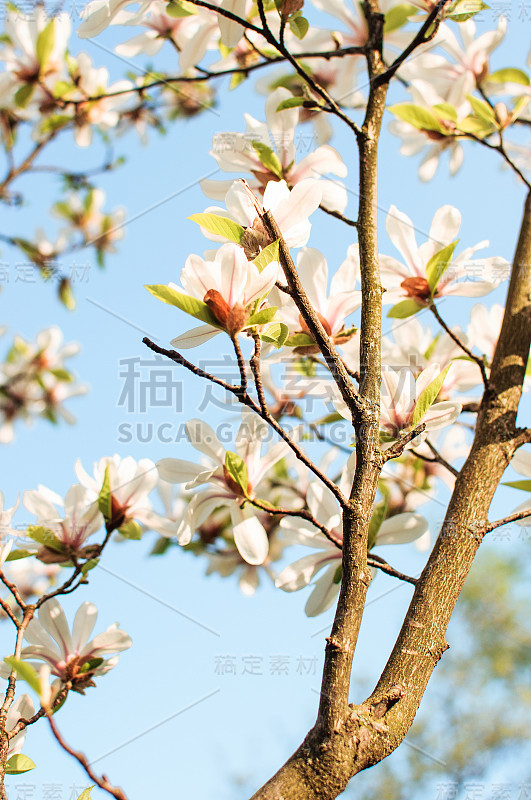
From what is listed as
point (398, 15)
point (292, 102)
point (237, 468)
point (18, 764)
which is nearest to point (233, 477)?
point (237, 468)

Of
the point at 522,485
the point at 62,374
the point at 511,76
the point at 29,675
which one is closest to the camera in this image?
the point at 29,675

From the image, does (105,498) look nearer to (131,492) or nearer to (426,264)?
(131,492)

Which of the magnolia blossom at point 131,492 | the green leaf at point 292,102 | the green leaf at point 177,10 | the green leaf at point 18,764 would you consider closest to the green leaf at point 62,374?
the magnolia blossom at point 131,492

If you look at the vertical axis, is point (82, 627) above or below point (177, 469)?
below

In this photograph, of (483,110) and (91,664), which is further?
(483,110)

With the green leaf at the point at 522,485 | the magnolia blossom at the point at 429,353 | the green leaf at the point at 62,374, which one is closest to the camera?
the green leaf at the point at 522,485

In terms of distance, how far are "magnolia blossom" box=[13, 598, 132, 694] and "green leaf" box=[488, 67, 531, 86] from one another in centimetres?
107

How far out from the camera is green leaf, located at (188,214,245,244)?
0.57 metres

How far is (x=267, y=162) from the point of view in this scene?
81 centimetres

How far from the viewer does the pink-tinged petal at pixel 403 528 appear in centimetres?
79

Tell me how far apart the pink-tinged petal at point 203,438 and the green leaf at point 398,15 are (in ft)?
2.46

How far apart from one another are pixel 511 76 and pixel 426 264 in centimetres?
50

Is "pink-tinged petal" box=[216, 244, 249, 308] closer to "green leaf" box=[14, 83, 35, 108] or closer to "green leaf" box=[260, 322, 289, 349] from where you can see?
"green leaf" box=[260, 322, 289, 349]

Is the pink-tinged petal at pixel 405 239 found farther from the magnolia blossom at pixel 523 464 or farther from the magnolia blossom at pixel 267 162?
Result: the magnolia blossom at pixel 523 464
